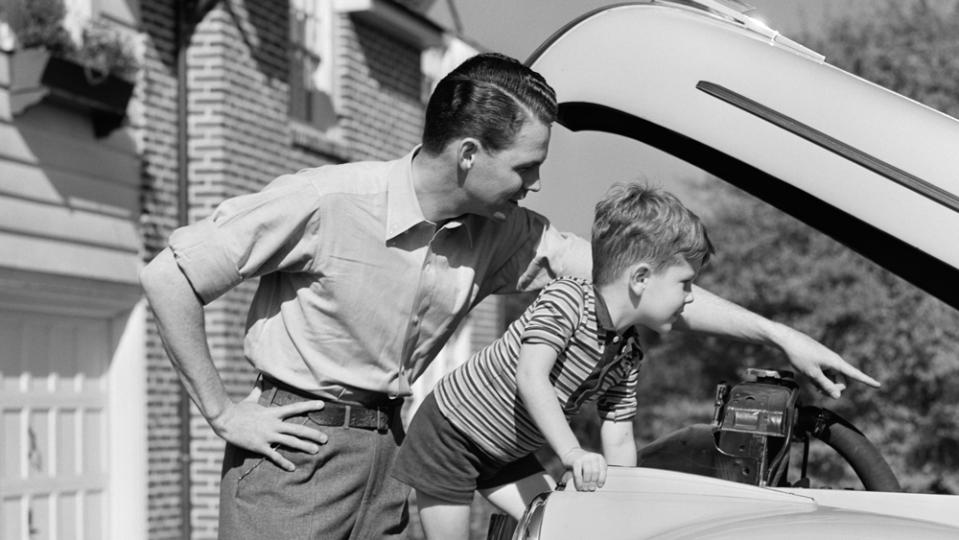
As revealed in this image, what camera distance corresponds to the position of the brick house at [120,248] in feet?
30.1

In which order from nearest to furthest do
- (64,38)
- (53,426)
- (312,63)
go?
(64,38) → (53,426) → (312,63)

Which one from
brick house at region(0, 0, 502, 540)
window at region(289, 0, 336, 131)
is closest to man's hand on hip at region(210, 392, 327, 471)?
brick house at region(0, 0, 502, 540)

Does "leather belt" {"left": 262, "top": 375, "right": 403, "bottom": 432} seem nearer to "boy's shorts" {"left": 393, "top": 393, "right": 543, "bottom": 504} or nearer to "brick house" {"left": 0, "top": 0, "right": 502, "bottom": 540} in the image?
"boy's shorts" {"left": 393, "top": 393, "right": 543, "bottom": 504}

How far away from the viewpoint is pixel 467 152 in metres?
2.99

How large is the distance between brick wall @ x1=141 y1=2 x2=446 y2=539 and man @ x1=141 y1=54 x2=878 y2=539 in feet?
24.5

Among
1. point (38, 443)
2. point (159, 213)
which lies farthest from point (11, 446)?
point (159, 213)

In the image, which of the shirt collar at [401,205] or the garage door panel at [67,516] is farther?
the garage door panel at [67,516]

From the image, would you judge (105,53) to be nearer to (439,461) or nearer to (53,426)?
(53,426)

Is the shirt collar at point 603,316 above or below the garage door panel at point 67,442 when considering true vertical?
below

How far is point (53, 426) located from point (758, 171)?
784cm

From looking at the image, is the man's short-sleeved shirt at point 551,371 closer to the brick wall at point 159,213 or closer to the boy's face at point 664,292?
the boy's face at point 664,292

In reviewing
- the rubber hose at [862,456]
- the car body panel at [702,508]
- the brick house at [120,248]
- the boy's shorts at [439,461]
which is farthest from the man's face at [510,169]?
the brick house at [120,248]

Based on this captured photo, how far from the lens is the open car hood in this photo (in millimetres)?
2529

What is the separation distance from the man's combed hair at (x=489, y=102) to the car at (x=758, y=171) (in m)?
0.11
